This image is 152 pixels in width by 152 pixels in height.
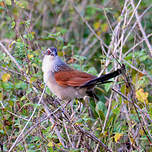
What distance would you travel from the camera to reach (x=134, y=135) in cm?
333

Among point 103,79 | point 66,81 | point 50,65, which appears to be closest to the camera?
point 103,79

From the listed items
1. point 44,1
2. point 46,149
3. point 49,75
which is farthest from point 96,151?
point 44,1

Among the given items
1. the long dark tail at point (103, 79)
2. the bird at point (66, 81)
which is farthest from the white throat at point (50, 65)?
the long dark tail at point (103, 79)

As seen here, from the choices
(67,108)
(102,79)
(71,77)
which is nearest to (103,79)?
(102,79)

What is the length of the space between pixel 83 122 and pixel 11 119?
81 centimetres

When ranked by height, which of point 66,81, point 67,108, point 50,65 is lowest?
point 67,108

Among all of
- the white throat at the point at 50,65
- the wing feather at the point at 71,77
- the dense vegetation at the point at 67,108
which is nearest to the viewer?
the dense vegetation at the point at 67,108

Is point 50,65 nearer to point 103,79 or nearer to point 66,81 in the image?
point 66,81

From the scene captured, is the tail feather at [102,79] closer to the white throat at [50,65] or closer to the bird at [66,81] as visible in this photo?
the bird at [66,81]

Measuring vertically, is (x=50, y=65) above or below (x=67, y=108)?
above

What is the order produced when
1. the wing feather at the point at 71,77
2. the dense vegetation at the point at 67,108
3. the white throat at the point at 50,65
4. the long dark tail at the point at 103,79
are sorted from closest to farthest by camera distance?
the long dark tail at the point at 103,79 → the dense vegetation at the point at 67,108 → the wing feather at the point at 71,77 → the white throat at the point at 50,65

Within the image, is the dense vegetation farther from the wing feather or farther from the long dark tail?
the wing feather

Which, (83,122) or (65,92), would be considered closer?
(83,122)

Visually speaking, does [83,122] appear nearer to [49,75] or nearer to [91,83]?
[91,83]
